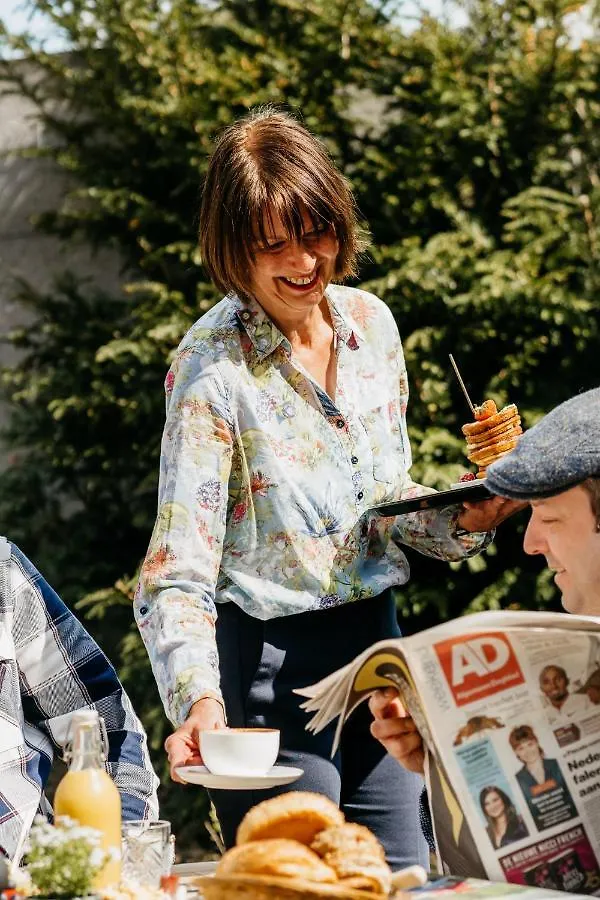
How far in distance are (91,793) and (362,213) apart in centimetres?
346

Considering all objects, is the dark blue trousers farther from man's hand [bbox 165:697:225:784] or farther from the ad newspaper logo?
the ad newspaper logo

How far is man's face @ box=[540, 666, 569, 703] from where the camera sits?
4.79 feet

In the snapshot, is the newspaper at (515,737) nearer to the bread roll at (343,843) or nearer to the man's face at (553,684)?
the man's face at (553,684)

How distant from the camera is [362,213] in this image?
4.62 m

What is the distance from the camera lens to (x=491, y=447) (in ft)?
8.22

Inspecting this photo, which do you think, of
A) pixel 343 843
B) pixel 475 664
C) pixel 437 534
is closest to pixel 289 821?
pixel 343 843

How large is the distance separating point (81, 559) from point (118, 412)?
0.69 m

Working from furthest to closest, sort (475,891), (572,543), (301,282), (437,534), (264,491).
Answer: (437,534)
(301,282)
(264,491)
(572,543)
(475,891)

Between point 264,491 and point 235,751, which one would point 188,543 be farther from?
point 235,751

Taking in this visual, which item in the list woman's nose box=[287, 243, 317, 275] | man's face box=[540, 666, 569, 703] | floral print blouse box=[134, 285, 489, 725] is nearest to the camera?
man's face box=[540, 666, 569, 703]

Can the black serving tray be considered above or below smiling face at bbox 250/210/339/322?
below

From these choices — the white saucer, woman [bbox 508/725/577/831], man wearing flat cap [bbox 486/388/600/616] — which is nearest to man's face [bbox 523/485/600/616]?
man wearing flat cap [bbox 486/388/600/616]

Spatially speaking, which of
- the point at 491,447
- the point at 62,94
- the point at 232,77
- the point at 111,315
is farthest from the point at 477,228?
the point at 491,447

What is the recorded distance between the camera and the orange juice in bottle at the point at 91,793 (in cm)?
142
